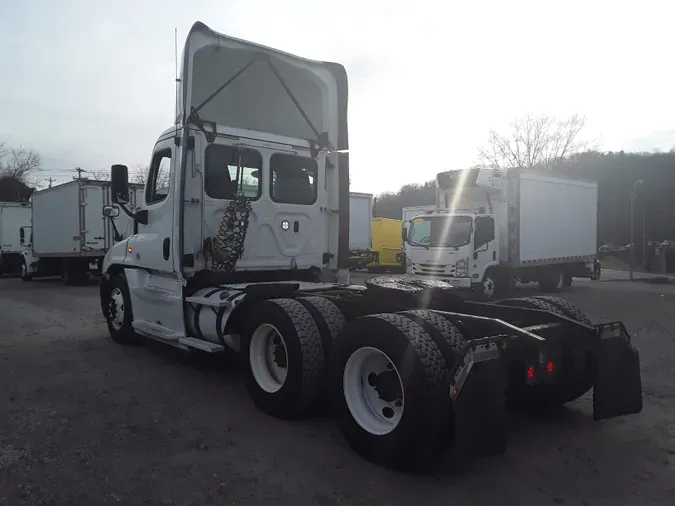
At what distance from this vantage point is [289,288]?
19.7 ft

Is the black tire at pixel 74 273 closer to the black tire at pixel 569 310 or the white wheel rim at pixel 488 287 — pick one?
the white wheel rim at pixel 488 287

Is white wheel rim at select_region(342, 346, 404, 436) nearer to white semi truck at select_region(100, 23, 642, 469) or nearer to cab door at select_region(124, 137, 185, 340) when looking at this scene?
white semi truck at select_region(100, 23, 642, 469)

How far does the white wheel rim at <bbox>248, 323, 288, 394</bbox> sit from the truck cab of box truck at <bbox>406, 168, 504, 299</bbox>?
9313mm

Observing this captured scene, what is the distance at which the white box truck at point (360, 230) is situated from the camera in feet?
84.7

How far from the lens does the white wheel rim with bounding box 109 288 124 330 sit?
817 cm

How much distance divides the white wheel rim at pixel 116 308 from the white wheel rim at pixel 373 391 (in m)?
Result: 5.03

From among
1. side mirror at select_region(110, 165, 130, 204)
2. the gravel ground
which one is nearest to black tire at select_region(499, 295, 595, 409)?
the gravel ground

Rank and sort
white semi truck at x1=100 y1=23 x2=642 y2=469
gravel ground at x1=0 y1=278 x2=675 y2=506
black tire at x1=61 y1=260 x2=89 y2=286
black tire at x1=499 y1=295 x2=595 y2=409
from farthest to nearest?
black tire at x1=61 y1=260 x2=89 y2=286
black tire at x1=499 y1=295 x2=595 y2=409
white semi truck at x1=100 y1=23 x2=642 y2=469
gravel ground at x1=0 y1=278 x2=675 y2=506

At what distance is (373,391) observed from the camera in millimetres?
4242

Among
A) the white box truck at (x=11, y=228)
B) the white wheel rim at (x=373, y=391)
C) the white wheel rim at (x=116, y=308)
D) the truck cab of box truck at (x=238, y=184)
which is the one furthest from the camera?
the white box truck at (x=11, y=228)

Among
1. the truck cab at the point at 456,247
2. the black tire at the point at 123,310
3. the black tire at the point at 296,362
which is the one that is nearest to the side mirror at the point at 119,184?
the black tire at the point at 123,310

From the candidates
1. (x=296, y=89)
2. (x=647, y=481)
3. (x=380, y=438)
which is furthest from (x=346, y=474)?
(x=296, y=89)

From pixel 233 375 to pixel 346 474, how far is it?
9.94ft

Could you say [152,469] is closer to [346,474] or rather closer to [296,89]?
[346,474]
